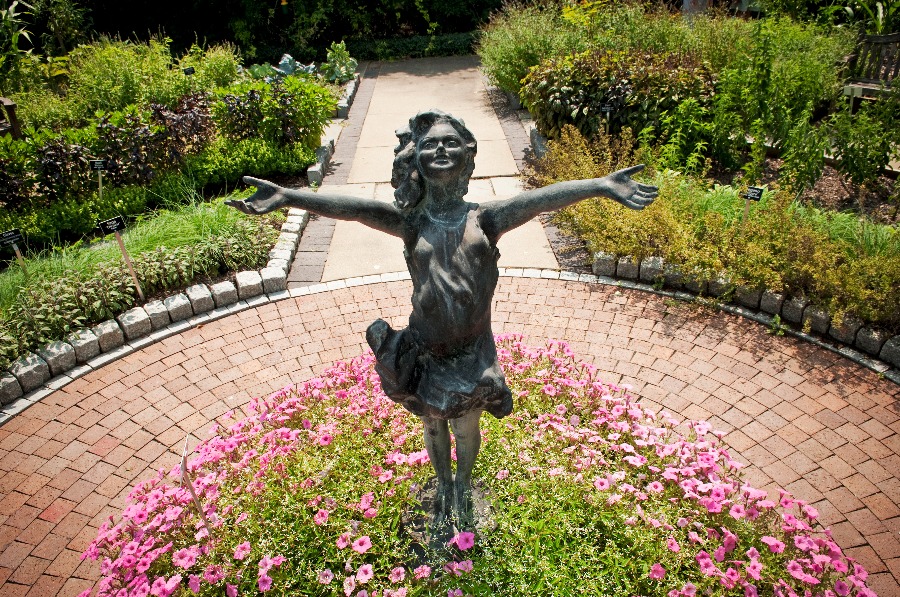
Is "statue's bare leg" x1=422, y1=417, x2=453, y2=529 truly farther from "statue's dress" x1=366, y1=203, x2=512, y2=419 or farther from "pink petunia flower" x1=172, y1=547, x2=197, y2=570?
"pink petunia flower" x1=172, y1=547, x2=197, y2=570

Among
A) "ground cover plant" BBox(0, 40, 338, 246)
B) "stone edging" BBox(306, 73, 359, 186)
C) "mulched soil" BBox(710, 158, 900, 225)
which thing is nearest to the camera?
"mulched soil" BBox(710, 158, 900, 225)

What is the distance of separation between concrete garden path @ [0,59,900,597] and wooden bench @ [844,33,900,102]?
5.64 metres

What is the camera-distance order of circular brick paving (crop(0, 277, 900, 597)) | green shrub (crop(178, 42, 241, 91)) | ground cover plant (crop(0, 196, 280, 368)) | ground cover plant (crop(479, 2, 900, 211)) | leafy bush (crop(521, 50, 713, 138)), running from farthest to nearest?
1. green shrub (crop(178, 42, 241, 91))
2. leafy bush (crop(521, 50, 713, 138))
3. ground cover plant (crop(479, 2, 900, 211))
4. ground cover plant (crop(0, 196, 280, 368))
5. circular brick paving (crop(0, 277, 900, 597))

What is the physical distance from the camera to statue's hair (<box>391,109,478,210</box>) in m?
2.77

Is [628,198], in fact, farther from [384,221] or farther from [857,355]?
[857,355]

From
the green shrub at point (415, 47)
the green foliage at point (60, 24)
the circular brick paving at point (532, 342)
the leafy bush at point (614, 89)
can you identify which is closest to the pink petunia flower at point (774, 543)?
the circular brick paving at point (532, 342)

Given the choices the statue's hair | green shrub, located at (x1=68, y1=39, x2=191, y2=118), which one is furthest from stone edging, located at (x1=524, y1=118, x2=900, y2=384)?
green shrub, located at (x1=68, y1=39, x2=191, y2=118)

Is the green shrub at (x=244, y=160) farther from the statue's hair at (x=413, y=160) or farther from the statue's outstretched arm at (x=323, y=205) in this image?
the statue's hair at (x=413, y=160)

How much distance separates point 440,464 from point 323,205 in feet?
4.88

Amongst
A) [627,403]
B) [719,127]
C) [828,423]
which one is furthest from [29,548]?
[719,127]

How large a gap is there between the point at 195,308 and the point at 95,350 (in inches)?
34.7

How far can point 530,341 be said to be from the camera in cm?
538

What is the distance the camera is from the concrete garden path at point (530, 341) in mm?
3885

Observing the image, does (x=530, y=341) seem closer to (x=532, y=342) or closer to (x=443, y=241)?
(x=532, y=342)
